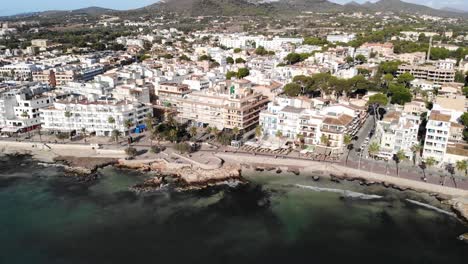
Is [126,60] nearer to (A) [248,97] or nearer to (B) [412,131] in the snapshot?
(A) [248,97]

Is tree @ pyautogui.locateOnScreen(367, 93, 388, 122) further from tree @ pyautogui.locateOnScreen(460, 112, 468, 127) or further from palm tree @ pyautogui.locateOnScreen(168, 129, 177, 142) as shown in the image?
palm tree @ pyautogui.locateOnScreen(168, 129, 177, 142)

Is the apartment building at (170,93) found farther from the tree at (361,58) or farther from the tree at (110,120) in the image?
the tree at (361,58)

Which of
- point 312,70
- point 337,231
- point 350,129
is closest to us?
point 337,231

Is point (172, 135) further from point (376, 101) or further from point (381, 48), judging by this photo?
point (381, 48)

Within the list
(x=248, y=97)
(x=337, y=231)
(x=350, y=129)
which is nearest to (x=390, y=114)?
(x=350, y=129)

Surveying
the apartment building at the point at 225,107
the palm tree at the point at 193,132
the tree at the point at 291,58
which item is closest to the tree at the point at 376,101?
the apartment building at the point at 225,107

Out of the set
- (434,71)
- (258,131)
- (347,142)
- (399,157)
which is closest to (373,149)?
(399,157)

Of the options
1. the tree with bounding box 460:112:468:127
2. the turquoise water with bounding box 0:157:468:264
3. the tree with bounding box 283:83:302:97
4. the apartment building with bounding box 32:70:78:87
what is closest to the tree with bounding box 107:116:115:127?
the turquoise water with bounding box 0:157:468:264
